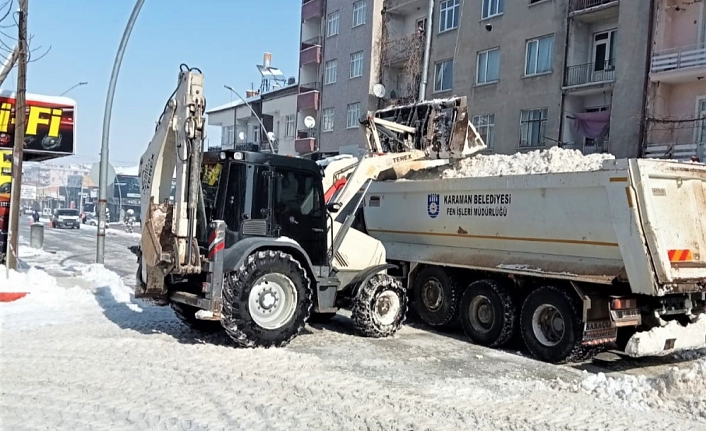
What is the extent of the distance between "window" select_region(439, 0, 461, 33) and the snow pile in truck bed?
24.0 metres

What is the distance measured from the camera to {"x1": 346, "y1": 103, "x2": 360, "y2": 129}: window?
33875 mm

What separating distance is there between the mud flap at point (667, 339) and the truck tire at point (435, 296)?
296 centimetres

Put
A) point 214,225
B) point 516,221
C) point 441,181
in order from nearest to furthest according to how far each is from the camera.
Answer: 1. point 214,225
2. point 516,221
3. point 441,181

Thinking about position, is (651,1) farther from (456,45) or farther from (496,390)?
(496,390)

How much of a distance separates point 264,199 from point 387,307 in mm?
2486

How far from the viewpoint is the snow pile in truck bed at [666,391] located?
612 cm

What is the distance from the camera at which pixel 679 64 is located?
19547mm

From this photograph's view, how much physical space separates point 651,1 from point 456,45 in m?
9.30

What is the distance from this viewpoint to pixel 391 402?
5.88m

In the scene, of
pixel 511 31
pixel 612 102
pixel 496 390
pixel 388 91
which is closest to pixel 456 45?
pixel 511 31

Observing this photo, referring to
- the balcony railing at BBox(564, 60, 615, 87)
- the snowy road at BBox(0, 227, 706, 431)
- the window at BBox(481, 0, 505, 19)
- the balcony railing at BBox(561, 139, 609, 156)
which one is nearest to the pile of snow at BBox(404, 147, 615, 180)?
the snowy road at BBox(0, 227, 706, 431)

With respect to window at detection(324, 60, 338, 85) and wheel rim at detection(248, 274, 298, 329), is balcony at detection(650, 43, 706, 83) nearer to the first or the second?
wheel rim at detection(248, 274, 298, 329)

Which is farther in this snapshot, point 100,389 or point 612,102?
point 612,102

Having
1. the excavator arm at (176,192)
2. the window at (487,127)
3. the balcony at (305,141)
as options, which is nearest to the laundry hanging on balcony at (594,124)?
the window at (487,127)
